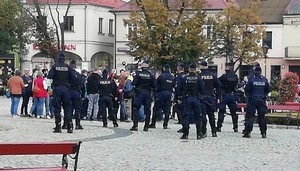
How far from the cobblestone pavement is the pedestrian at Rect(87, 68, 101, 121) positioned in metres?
2.74

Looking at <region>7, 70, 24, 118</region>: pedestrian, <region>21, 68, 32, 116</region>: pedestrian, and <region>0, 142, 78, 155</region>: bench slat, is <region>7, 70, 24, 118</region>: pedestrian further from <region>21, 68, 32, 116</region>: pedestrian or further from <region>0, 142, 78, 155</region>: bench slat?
<region>0, 142, 78, 155</region>: bench slat

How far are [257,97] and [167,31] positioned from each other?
88.4ft

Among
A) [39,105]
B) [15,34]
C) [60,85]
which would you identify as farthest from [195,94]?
[15,34]

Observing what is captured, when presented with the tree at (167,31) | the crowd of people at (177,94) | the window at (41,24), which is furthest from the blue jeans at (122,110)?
the window at (41,24)

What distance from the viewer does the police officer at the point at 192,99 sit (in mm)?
18453

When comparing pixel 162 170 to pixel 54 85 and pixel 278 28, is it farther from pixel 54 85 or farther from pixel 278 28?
pixel 278 28

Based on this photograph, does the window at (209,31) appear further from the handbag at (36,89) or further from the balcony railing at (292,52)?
the handbag at (36,89)

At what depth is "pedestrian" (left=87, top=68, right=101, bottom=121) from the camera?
79.2ft

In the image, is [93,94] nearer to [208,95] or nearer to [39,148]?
[208,95]

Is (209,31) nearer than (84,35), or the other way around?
(209,31)

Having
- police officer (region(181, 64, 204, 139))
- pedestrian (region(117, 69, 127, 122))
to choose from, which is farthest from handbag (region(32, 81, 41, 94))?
police officer (region(181, 64, 204, 139))

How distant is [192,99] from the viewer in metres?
18.6

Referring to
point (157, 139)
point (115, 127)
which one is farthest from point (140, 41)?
point (157, 139)

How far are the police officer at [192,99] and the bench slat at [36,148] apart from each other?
10031 millimetres
